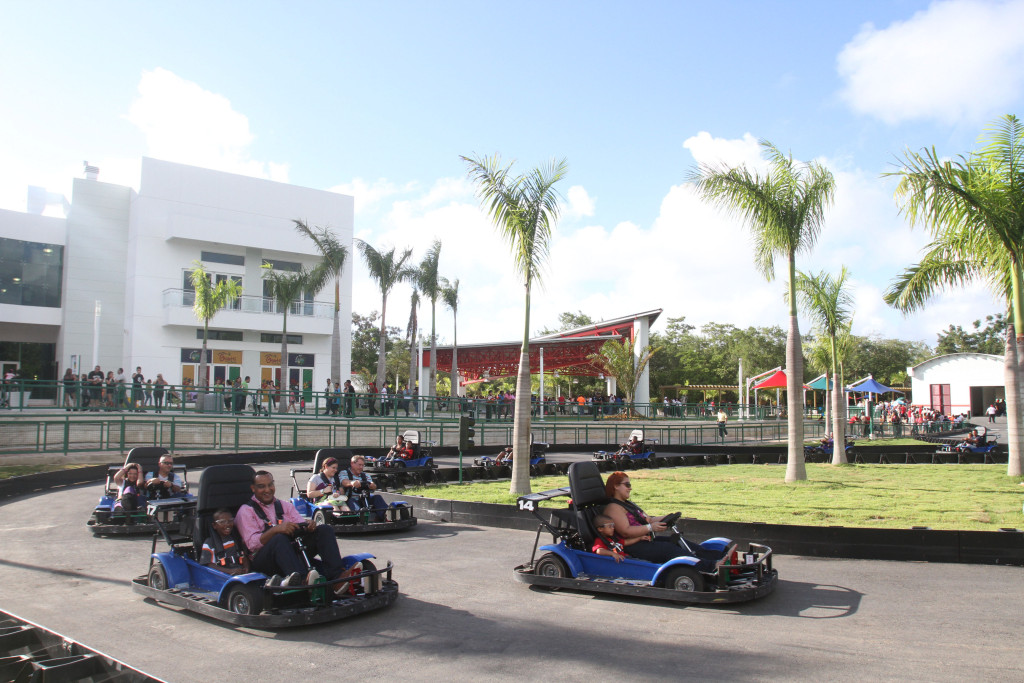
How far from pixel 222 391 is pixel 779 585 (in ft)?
77.1

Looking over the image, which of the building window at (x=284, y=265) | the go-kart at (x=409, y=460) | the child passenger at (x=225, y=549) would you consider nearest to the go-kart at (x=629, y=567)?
the child passenger at (x=225, y=549)

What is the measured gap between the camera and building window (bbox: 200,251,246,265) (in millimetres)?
42241

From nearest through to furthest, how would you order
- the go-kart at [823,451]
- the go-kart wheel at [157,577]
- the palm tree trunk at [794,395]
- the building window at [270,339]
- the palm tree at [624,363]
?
the go-kart wheel at [157,577] → the palm tree trunk at [794,395] → the go-kart at [823,451] → the building window at [270,339] → the palm tree at [624,363]

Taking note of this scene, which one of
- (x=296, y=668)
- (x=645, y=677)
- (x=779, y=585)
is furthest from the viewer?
(x=779, y=585)

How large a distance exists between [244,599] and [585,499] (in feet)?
10.9

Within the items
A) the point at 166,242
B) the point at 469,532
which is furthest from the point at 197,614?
the point at 166,242

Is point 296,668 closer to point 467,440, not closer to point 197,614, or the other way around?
point 197,614

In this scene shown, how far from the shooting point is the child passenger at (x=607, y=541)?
7.24 meters

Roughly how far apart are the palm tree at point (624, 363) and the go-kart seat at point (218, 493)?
38.7 meters

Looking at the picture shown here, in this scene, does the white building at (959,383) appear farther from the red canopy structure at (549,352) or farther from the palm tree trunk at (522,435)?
the palm tree trunk at (522,435)

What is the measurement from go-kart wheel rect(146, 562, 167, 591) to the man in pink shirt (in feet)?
2.90

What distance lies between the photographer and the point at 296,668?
202 inches

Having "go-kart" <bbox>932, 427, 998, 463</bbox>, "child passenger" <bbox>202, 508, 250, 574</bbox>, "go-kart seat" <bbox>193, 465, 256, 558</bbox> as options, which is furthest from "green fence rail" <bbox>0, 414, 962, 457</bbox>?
"child passenger" <bbox>202, 508, 250, 574</bbox>

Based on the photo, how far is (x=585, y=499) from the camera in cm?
756
